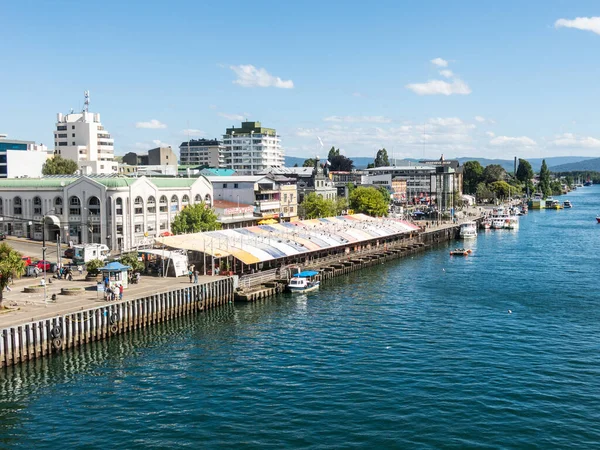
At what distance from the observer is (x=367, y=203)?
170 meters

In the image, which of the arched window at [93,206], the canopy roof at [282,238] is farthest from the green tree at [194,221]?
the arched window at [93,206]

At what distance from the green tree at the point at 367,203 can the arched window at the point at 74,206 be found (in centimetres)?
8257

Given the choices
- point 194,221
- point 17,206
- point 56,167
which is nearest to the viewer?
point 194,221

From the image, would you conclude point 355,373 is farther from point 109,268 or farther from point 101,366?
point 109,268

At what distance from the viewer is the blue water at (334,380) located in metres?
39.3

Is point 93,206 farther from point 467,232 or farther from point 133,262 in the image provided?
point 467,232

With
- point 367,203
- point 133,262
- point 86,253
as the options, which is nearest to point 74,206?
point 86,253

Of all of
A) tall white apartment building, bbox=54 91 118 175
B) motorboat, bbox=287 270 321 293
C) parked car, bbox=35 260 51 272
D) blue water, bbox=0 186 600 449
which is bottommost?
blue water, bbox=0 186 600 449

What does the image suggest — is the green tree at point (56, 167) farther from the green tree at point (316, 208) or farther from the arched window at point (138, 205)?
the green tree at point (316, 208)

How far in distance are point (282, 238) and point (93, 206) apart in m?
31.8

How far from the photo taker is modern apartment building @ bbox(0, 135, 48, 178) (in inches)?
5822

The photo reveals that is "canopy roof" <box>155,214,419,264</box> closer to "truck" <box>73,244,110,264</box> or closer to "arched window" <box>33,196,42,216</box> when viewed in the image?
"truck" <box>73,244,110,264</box>

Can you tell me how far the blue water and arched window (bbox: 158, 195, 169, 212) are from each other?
41926mm

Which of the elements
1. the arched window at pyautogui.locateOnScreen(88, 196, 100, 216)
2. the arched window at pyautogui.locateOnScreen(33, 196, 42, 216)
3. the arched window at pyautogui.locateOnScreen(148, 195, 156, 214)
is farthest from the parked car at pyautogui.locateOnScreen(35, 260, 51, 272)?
the arched window at pyautogui.locateOnScreen(33, 196, 42, 216)
